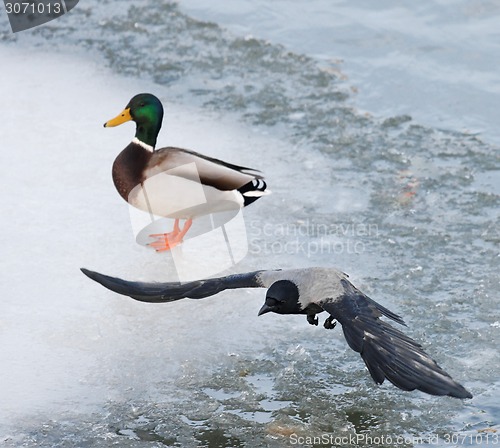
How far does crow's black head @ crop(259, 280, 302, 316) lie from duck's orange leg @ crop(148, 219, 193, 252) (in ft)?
4.43

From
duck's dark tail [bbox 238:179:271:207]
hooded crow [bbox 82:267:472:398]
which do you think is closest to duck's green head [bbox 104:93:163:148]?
duck's dark tail [bbox 238:179:271:207]

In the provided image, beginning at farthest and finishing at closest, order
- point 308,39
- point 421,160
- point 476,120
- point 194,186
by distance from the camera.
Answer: point 308,39
point 476,120
point 421,160
point 194,186

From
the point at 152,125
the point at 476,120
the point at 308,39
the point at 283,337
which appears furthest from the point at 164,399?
the point at 308,39

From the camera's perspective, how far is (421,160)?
20.5ft

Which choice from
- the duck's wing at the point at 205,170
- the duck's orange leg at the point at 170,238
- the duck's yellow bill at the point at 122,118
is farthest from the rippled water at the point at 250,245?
the duck's yellow bill at the point at 122,118

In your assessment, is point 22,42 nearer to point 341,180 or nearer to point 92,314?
point 341,180

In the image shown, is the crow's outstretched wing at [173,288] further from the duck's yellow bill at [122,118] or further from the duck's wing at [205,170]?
the duck's yellow bill at [122,118]

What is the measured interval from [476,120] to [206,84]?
6.48ft

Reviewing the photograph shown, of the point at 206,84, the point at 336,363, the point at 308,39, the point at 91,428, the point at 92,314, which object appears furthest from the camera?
the point at 308,39

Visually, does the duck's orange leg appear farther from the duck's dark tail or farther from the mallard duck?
the duck's dark tail

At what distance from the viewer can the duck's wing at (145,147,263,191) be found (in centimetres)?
531

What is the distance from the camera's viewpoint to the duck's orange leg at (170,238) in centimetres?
542

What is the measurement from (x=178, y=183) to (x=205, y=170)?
16cm

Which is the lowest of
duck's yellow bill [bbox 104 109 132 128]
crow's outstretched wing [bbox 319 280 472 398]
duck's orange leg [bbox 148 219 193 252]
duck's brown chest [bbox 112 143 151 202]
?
duck's orange leg [bbox 148 219 193 252]
